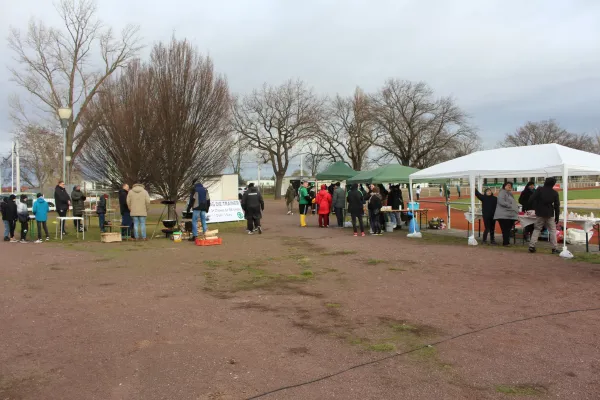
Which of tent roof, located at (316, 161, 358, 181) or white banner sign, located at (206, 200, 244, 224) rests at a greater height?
tent roof, located at (316, 161, 358, 181)

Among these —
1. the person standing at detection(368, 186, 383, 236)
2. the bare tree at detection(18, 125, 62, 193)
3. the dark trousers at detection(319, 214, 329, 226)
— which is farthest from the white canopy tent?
the bare tree at detection(18, 125, 62, 193)

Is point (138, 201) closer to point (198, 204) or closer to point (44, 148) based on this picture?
point (198, 204)

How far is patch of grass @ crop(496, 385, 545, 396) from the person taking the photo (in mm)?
3672

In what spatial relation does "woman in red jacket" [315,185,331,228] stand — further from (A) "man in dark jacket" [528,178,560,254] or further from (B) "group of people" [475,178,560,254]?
(A) "man in dark jacket" [528,178,560,254]

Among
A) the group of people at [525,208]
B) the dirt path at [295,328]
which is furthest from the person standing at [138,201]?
the group of people at [525,208]

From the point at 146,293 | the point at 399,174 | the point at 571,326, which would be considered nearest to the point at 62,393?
the point at 146,293

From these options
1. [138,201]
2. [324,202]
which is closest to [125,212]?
[138,201]

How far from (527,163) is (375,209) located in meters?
5.09

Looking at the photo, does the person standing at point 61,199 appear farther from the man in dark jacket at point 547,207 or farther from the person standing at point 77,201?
the man in dark jacket at point 547,207

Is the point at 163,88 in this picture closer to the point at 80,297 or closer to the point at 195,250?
the point at 195,250

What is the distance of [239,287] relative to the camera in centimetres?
760

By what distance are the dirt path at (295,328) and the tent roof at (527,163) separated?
7.66ft

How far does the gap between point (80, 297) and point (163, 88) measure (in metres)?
11.9

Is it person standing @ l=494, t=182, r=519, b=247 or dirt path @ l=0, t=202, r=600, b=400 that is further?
person standing @ l=494, t=182, r=519, b=247
